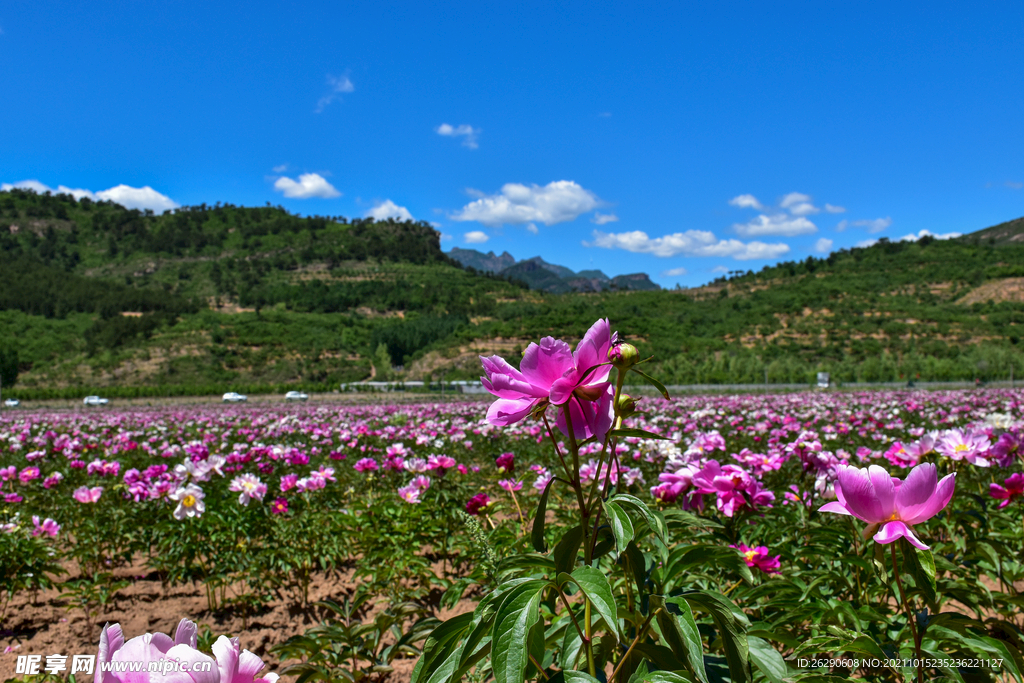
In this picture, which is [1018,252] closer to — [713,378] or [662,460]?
[713,378]

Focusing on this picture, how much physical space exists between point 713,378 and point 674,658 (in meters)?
29.3

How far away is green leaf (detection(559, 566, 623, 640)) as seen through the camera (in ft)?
2.54

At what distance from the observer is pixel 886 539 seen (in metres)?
0.90

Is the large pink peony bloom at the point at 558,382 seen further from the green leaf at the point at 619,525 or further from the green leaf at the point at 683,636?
the green leaf at the point at 683,636

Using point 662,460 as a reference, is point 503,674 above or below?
above

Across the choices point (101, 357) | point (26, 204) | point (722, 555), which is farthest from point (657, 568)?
point (26, 204)

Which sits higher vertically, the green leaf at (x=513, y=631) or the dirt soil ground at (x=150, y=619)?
the green leaf at (x=513, y=631)

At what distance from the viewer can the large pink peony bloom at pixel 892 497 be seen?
91 centimetres

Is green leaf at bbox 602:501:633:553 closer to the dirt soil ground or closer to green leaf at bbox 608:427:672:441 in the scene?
green leaf at bbox 608:427:672:441

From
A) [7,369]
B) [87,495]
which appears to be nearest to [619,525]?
[87,495]

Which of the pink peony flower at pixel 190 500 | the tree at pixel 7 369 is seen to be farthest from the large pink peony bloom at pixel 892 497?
the tree at pixel 7 369

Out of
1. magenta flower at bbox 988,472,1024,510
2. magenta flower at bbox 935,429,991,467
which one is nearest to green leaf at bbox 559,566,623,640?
magenta flower at bbox 935,429,991,467

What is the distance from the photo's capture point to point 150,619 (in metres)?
2.88

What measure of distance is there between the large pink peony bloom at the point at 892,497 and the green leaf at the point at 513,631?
0.54 metres
